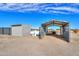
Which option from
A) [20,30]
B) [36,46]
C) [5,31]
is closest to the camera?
[36,46]

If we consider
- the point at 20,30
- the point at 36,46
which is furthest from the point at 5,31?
the point at 36,46

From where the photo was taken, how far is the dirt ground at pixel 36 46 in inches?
176

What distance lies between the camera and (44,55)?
4.43 meters

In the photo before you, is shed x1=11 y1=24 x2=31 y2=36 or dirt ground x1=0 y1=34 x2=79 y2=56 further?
shed x1=11 y1=24 x2=31 y2=36

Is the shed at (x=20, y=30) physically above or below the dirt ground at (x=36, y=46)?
above

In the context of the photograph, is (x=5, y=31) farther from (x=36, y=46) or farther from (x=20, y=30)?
(x=36, y=46)

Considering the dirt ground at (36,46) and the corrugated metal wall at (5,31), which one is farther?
the corrugated metal wall at (5,31)

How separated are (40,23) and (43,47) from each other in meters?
0.53

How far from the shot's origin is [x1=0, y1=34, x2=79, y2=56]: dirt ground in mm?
4480

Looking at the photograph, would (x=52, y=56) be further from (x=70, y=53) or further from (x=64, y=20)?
(x=64, y=20)

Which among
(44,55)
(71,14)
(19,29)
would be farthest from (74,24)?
(19,29)

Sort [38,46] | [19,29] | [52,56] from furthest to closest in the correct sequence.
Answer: [19,29] → [38,46] → [52,56]

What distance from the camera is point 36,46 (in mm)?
4684

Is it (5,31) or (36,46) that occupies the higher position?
(5,31)
